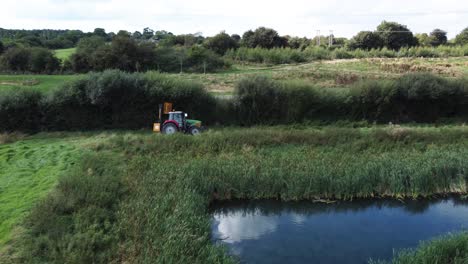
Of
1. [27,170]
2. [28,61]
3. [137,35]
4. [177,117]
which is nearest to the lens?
[27,170]

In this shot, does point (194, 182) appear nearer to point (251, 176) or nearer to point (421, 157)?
point (251, 176)

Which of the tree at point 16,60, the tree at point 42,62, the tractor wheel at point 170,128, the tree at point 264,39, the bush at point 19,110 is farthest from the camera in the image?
the tree at point 264,39

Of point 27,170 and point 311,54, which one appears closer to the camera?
point 27,170

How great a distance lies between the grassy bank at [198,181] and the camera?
8594mm

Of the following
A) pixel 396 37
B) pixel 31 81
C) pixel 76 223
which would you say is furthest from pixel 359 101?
pixel 396 37

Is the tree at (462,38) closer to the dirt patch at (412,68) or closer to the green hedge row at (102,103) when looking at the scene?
the dirt patch at (412,68)

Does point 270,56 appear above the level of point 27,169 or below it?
above

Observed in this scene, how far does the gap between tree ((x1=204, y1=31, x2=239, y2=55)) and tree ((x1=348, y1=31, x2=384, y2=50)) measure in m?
20.2

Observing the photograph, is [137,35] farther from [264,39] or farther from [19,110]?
[19,110]

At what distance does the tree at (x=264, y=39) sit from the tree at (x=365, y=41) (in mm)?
11752

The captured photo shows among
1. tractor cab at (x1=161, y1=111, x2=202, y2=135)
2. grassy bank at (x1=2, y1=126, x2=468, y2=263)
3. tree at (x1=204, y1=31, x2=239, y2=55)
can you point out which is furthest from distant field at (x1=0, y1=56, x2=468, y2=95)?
tree at (x1=204, y1=31, x2=239, y2=55)

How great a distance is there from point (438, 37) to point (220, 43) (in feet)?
166

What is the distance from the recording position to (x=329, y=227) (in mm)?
11531

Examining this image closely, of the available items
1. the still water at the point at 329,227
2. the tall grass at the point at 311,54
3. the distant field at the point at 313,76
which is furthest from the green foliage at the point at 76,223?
the tall grass at the point at 311,54
